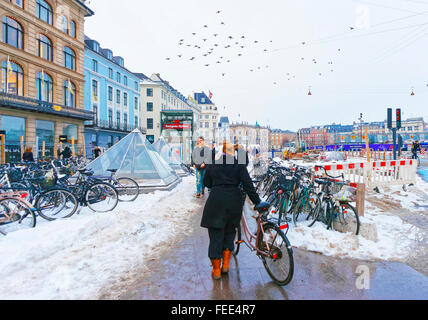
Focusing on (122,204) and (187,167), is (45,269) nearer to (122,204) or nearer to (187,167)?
(122,204)

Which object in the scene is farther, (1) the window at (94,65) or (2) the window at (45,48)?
(1) the window at (94,65)

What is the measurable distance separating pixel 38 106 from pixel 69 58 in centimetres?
737

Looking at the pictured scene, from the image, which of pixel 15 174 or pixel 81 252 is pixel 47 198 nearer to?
pixel 81 252

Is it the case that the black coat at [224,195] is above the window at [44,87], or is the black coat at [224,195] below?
A: below

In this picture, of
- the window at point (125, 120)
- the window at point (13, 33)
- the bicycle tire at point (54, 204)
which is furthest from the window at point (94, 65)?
the bicycle tire at point (54, 204)

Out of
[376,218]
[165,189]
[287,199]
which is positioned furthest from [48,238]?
[376,218]

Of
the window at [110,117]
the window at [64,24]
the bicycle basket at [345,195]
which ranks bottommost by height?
the bicycle basket at [345,195]

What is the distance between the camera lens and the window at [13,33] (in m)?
21.0

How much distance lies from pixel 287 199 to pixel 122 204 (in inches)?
182

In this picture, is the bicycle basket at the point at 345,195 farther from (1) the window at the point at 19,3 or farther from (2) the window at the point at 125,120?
(2) the window at the point at 125,120

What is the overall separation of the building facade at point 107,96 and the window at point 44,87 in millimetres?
5074

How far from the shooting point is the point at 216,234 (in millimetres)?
3404

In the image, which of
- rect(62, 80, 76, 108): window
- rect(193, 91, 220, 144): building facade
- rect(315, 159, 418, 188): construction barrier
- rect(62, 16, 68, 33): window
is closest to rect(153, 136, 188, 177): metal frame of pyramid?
rect(315, 159, 418, 188): construction barrier

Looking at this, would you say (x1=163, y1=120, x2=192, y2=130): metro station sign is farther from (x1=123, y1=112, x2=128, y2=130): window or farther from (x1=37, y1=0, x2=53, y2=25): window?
(x1=123, y1=112, x2=128, y2=130): window
